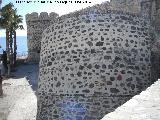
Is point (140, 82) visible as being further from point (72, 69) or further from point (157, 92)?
point (157, 92)

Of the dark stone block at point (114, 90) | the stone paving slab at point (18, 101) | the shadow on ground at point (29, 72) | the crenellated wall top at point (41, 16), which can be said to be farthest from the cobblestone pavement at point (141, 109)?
the crenellated wall top at point (41, 16)

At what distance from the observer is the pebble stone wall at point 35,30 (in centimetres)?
3031

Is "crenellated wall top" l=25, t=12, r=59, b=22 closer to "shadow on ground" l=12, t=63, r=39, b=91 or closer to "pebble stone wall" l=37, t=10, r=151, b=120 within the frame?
"shadow on ground" l=12, t=63, r=39, b=91

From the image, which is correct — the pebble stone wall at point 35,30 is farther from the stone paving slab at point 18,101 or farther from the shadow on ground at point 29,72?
the stone paving slab at point 18,101

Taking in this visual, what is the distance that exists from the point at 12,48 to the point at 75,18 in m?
19.5

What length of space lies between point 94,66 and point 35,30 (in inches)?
839

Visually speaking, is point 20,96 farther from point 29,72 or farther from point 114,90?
point 114,90

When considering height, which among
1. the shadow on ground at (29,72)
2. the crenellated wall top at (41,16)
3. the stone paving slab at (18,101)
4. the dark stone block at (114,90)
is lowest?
the stone paving slab at (18,101)

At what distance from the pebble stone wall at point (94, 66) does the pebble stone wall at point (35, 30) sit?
64.5 ft

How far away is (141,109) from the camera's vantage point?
15.1ft

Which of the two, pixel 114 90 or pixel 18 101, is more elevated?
pixel 114 90

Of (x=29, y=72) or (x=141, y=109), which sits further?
(x=29, y=72)

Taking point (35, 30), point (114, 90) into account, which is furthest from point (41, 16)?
point (114, 90)

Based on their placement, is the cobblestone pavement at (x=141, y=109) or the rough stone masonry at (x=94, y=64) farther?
the rough stone masonry at (x=94, y=64)
